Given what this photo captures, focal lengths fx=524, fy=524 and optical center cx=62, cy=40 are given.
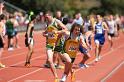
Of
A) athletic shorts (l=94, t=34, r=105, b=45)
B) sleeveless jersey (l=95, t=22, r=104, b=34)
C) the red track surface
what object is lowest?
the red track surface

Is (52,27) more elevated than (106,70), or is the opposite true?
(52,27)

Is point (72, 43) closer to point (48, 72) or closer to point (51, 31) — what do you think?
point (51, 31)

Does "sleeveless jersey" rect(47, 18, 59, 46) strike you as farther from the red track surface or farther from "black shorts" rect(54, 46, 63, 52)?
the red track surface

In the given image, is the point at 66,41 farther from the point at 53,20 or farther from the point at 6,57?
the point at 6,57

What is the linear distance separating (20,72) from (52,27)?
2811 millimetres

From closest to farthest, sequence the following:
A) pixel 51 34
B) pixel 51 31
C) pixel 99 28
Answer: pixel 51 31 < pixel 51 34 < pixel 99 28

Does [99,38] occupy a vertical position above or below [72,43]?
below

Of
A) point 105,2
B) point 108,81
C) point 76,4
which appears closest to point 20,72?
point 108,81

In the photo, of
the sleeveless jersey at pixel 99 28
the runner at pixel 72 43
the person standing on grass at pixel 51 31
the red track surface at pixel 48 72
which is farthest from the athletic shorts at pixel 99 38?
the runner at pixel 72 43

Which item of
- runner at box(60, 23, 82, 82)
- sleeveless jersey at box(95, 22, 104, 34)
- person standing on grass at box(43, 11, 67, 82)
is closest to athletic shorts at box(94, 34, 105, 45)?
sleeveless jersey at box(95, 22, 104, 34)

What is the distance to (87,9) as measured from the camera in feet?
257

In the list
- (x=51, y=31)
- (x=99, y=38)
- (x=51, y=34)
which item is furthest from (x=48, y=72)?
(x=99, y=38)

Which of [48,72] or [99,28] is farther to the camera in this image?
[99,28]

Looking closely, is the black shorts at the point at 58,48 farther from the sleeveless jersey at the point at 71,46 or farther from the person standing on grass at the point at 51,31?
the sleeveless jersey at the point at 71,46
